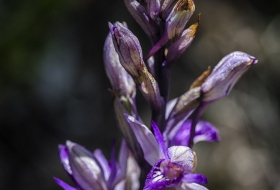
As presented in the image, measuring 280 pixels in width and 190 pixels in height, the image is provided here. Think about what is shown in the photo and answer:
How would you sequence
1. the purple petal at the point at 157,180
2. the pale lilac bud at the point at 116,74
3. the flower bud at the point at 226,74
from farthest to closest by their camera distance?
the pale lilac bud at the point at 116,74 → the flower bud at the point at 226,74 → the purple petal at the point at 157,180

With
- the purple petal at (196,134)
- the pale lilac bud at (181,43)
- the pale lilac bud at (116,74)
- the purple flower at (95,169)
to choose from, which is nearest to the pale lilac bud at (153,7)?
the pale lilac bud at (181,43)

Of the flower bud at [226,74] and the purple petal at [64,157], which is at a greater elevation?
the purple petal at [64,157]

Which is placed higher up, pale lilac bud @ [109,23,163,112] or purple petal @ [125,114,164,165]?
pale lilac bud @ [109,23,163,112]

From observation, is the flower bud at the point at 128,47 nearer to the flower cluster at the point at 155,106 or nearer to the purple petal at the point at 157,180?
the flower cluster at the point at 155,106

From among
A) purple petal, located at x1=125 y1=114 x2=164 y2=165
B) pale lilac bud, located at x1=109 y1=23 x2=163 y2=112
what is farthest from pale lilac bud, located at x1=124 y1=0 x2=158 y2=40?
purple petal, located at x1=125 y1=114 x2=164 y2=165

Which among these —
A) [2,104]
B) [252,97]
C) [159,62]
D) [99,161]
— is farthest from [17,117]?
[159,62]

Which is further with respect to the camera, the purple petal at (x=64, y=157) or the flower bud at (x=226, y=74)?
the purple petal at (x=64, y=157)

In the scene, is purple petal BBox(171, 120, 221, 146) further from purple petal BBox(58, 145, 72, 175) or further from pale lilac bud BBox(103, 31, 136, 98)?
purple petal BBox(58, 145, 72, 175)
